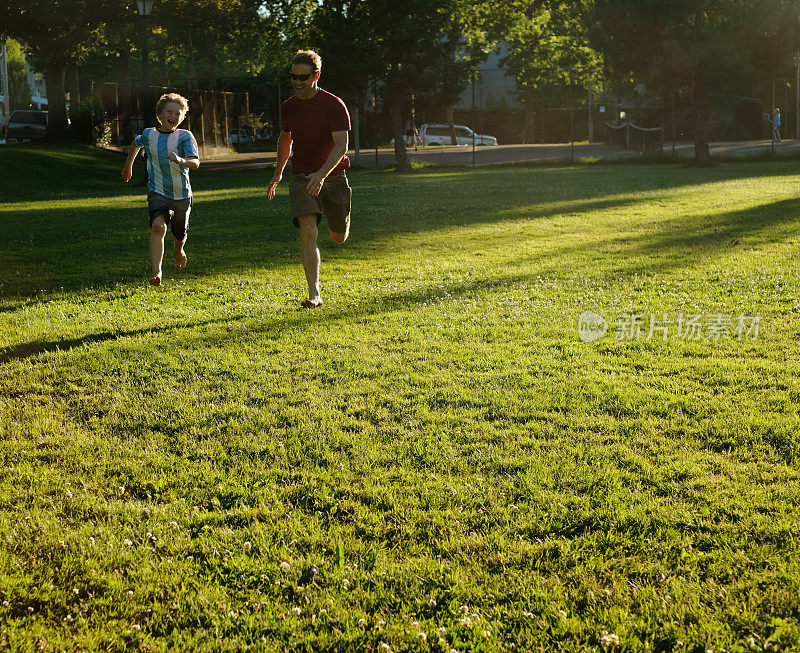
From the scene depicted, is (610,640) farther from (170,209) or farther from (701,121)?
(701,121)

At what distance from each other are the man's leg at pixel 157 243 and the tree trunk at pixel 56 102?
92.1ft

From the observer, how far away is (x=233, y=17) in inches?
1586

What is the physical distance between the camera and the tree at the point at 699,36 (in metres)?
29.6

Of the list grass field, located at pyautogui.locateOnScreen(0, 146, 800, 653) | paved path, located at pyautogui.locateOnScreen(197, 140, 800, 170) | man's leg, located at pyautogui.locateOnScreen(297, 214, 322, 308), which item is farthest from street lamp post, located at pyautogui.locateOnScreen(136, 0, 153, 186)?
grass field, located at pyautogui.locateOnScreen(0, 146, 800, 653)

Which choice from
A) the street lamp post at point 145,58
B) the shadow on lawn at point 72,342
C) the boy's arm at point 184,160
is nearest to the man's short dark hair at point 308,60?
the boy's arm at point 184,160

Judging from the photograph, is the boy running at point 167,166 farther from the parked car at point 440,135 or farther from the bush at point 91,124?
the parked car at point 440,135

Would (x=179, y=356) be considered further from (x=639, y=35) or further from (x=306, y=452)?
(x=639, y=35)

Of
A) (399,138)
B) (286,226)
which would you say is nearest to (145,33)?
(399,138)

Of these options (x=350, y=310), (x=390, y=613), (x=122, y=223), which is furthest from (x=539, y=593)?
(x=122, y=223)

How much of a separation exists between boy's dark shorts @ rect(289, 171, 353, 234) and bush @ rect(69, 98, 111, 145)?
100ft

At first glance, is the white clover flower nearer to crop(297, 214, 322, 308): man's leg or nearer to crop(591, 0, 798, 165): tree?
crop(297, 214, 322, 308): man's leg

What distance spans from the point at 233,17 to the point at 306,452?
3941 cm

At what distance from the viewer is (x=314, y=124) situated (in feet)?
26.0

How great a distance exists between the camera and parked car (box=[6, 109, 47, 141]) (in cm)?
4322
